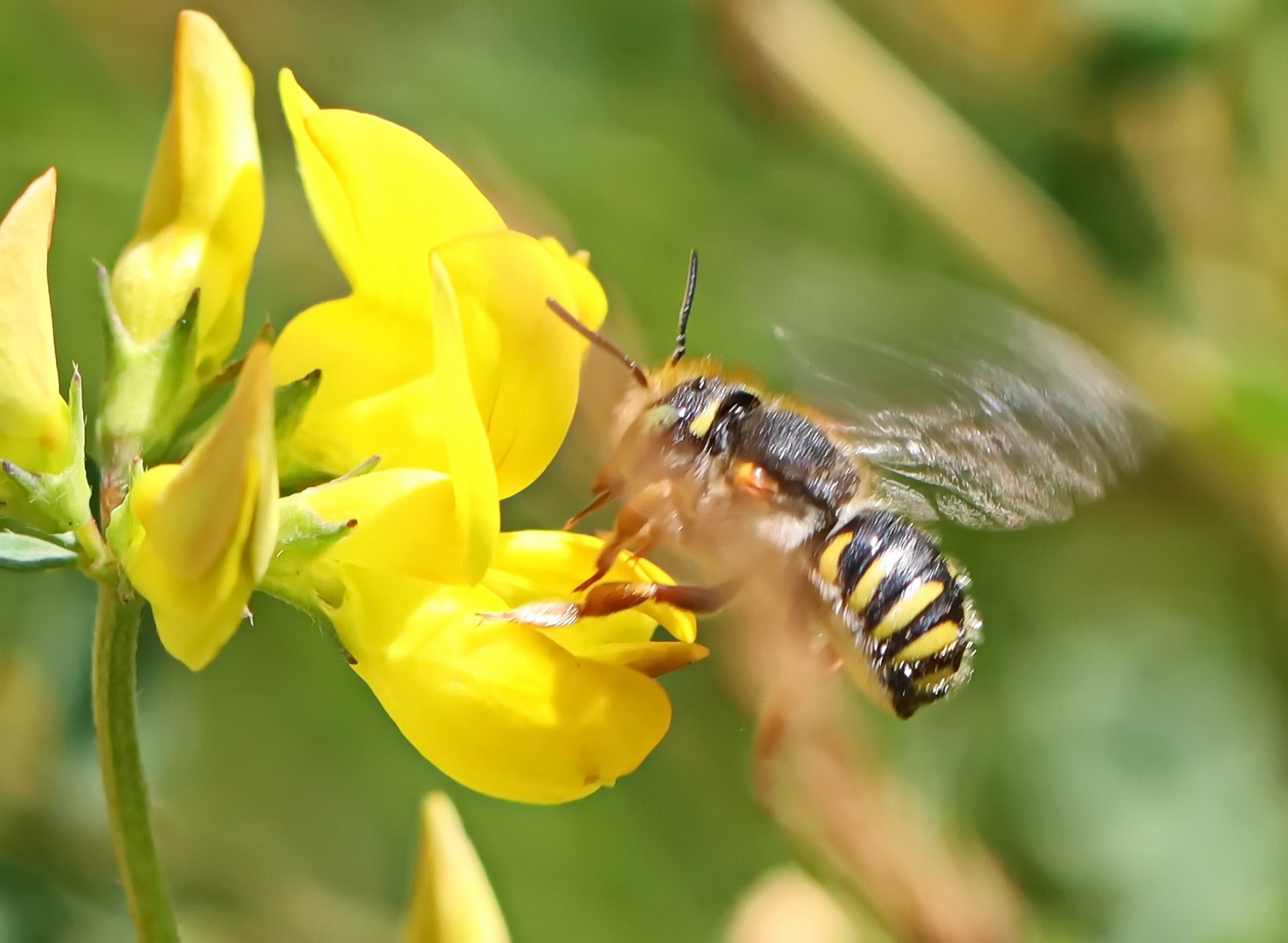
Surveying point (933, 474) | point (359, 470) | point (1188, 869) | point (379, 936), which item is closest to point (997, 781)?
point (1188, 869)

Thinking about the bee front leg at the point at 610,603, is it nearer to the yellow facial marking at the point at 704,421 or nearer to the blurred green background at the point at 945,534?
the yellow facial marking at the point at 704,421

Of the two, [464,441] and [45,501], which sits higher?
[464,441]

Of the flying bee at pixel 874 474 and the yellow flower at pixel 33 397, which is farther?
the flying bee at pixel 874 474

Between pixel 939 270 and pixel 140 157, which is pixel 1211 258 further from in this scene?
pixel 140 157

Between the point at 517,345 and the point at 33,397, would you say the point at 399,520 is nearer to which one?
the point at 517,345

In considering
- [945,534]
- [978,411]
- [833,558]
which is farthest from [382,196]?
[945,534]

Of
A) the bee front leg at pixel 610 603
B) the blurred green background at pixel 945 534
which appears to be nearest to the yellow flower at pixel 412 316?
the bee front leg at pixel 610 603
